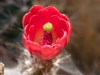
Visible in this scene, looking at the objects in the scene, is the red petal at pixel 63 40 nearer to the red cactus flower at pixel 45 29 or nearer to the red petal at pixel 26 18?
the red cactus flower at pixel 45 29

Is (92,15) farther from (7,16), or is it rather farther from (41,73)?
(41,73)

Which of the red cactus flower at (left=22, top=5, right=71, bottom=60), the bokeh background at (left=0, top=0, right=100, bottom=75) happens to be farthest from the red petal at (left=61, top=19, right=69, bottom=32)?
the bokeh background at (left=0, top=0, right=100, bottom=75)

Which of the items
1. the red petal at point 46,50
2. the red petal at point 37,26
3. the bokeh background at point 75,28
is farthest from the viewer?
the bokeh background at point 75,28

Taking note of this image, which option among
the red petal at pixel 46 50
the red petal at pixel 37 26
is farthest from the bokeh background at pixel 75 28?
the red petal at pixel 46 50

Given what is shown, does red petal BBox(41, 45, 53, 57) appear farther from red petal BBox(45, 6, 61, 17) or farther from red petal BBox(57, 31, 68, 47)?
red petal BBox(45, 6, 61, 17)

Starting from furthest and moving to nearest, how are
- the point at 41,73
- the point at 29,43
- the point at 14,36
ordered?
1. the point at 14,36
2. the point at 41,73
3. the point at 29,43

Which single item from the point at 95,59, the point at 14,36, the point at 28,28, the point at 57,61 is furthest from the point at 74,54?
the point at 28,28
